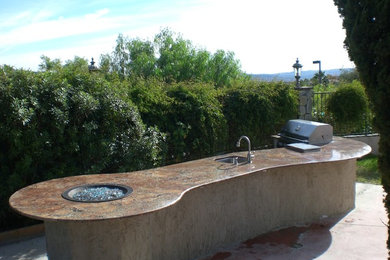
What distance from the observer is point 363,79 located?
3.19 metres

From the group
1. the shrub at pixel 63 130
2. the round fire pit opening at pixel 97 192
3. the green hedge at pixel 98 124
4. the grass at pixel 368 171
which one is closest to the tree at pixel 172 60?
the grass at pixel 368 171

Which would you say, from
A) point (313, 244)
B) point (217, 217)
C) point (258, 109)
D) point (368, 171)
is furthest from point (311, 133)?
point (368, 171)

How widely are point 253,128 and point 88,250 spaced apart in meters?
5.96

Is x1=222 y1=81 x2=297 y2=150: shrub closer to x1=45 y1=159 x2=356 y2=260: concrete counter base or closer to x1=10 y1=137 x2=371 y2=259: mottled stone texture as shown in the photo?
x1=10 y1=137 x2=371 y2=259: mottled stone texture

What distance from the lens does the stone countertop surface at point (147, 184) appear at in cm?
326

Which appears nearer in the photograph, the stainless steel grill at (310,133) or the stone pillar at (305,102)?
the stainless steel grill at (310,133)

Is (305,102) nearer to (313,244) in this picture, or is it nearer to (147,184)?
→ (313,244)

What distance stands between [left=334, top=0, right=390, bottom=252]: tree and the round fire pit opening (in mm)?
2355

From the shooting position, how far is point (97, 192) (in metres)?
3.92

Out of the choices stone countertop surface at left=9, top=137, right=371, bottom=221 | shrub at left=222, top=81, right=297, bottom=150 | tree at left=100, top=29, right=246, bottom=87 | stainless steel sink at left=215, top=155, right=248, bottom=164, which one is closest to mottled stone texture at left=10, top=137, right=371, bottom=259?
stone countertop surface at left=9, top=137, right=371, bottom=221

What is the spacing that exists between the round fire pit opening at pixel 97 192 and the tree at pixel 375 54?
7.73 ft

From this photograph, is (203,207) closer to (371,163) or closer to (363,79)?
(363,79)

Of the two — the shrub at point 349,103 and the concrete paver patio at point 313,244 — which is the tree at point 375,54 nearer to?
the concrete paver patio at point 313,244

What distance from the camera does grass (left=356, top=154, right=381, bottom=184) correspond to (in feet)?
27.2
